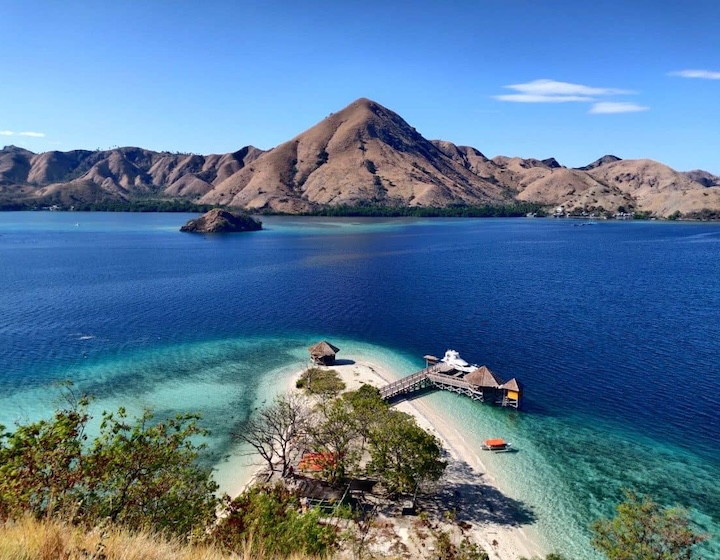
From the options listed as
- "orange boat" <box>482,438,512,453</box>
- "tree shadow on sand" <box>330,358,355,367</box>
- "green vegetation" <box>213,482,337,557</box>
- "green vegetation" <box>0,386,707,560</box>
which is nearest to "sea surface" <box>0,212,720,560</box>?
"orange boat" <box>482,438,512,453</box>

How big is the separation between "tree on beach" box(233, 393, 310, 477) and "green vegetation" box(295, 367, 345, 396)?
2013mm

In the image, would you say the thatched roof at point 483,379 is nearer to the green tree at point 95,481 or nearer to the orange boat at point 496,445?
the orange boat at point 496,445

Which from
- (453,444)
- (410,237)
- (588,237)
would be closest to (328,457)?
(453,444)

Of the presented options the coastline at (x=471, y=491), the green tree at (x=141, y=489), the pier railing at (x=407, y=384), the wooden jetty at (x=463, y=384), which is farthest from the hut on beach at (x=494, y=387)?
the green tree at (x=141, y=489)

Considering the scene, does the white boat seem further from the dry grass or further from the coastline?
the dry grass

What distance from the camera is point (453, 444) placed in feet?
112

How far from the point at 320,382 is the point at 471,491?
18.7 meters

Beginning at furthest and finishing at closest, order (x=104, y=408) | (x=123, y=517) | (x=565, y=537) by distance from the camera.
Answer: (x=104, y=408) → (x=565, y=537) → (x=123, y=517)

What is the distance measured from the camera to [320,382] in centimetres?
4291

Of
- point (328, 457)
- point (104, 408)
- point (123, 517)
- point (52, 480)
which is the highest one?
point (52, 480)

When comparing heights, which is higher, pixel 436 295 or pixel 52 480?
pixel 52 480

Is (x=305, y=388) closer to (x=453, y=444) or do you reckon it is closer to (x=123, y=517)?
(x=453, y=444)

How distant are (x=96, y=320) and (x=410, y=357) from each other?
Result: 47.0 meters

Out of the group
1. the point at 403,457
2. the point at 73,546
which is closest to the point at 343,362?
the point at 403,457
